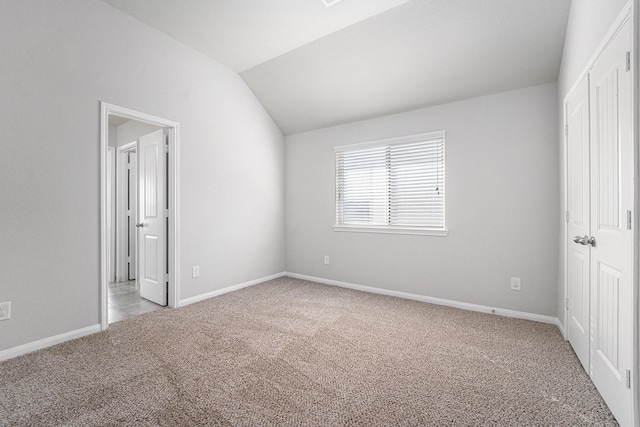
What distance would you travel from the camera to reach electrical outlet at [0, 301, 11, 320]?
2.22 metres

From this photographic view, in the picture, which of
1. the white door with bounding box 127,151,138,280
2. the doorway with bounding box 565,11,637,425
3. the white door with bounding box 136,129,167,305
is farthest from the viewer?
the white door with bounding box 127,151,138,280

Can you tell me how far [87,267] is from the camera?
268 centimetres

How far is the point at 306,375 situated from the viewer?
6.63 feet

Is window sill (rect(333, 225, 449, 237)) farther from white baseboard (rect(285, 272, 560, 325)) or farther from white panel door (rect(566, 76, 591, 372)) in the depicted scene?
white panel door (rect(566, 76, 591, 372))

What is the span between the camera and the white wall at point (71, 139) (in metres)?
2.28

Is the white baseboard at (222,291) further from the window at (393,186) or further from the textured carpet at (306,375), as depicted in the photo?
the window at (393,186)

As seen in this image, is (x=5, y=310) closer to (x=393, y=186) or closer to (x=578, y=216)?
(x=393, y=186)

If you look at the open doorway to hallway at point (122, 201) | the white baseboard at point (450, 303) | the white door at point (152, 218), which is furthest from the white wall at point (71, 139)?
the white baseboard at point (450, 303)

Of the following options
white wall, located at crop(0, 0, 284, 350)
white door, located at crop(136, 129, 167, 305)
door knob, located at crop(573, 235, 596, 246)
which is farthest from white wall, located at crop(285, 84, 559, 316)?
white door, located at crop(136, 129, 167, 305)

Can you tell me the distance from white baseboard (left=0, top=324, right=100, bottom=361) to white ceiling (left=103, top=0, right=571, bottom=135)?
2948 millimetres

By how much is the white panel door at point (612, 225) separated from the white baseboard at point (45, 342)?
3.69 meters

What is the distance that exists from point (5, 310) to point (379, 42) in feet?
12.8

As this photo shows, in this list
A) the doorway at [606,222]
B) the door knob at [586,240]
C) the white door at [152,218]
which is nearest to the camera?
the doorway at [606,222]

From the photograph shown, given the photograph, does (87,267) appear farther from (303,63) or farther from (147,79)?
(303,63)
